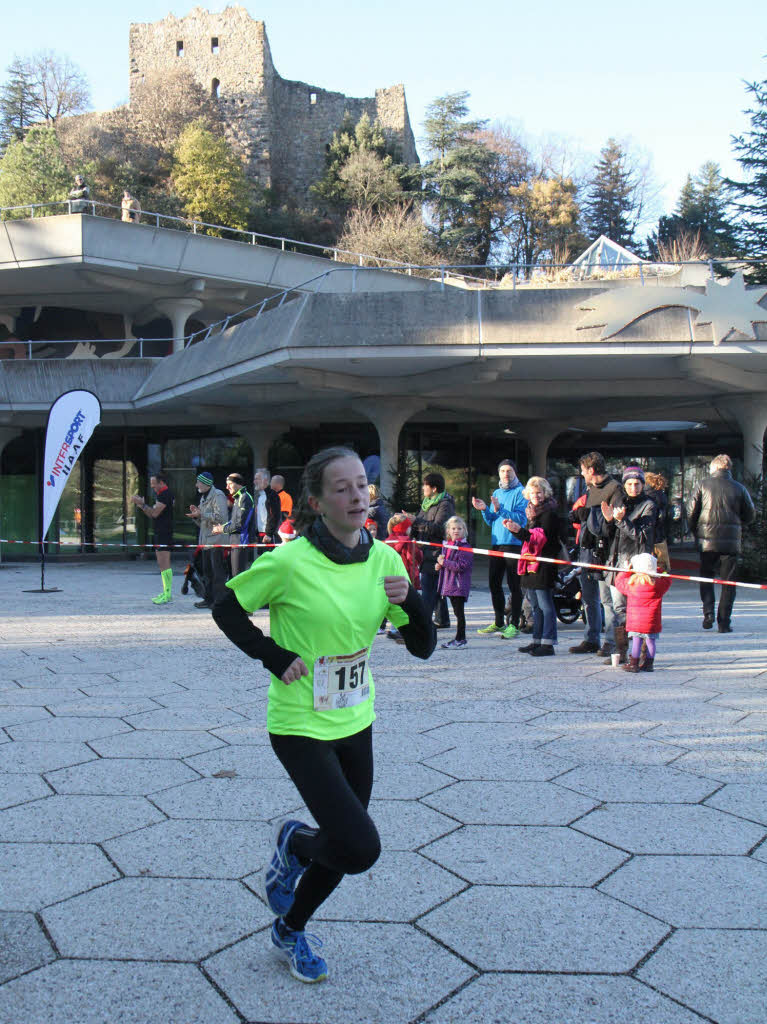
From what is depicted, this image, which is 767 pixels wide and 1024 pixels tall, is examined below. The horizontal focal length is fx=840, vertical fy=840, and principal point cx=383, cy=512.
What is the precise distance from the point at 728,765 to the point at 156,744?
3.23m

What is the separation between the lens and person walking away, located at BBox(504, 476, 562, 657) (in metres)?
7.71

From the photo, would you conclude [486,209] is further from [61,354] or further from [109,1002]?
[109,1002]

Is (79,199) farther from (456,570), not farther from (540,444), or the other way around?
(456,570)

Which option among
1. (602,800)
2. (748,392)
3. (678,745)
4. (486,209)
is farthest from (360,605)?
(486,209)

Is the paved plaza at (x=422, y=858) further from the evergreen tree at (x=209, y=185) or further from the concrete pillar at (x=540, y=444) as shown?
the evergreen tree at (x=209, y=185)

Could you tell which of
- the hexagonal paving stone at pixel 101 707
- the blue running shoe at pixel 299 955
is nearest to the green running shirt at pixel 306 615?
the blue running shoe at pixel 299 955

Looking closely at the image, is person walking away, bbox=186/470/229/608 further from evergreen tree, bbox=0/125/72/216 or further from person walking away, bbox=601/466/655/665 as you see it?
evergreen tree, bbox=0/125/72/216

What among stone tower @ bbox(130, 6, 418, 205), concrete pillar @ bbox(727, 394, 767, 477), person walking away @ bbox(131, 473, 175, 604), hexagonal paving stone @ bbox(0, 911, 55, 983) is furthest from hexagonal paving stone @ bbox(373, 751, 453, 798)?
stone tower @ bbox(130, 6, 418, 205)

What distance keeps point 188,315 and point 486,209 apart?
2412 cm

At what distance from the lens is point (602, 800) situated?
4004mm

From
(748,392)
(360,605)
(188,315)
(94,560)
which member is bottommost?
(94,560)

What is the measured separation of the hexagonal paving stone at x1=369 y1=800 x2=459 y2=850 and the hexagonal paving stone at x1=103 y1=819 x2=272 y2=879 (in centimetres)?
50

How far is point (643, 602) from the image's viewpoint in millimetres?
6812

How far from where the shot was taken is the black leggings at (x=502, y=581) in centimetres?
867
